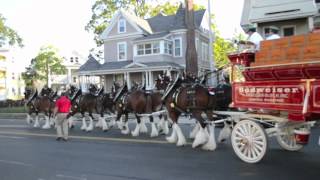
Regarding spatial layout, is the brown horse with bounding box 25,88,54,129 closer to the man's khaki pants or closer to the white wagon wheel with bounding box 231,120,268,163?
the man's khaki pants

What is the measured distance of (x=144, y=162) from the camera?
404 inches

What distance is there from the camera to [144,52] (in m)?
42.6

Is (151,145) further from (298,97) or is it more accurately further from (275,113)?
(298,97)

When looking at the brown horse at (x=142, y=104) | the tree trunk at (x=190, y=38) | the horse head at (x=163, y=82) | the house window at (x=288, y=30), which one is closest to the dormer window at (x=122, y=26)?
the tree trunk at (x=190, y=38)

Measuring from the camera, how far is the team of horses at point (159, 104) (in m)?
11.8

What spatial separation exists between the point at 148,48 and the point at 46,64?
39.3 meters

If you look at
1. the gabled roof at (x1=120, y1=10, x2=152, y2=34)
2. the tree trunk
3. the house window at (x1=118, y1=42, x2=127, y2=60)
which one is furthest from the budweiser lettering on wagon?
the house window at (x1=118, y1=42, x2=127, y2=60)

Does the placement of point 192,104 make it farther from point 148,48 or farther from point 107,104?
point 148,48

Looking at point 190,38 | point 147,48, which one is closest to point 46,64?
point 147,48

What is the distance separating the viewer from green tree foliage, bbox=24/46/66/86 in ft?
252

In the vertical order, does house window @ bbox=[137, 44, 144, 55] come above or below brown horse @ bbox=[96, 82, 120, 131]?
above

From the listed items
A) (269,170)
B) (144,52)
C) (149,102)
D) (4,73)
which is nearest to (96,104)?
(149,102)

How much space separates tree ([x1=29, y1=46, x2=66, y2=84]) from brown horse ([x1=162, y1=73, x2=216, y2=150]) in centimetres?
6657

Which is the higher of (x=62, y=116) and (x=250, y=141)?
(x=62, y=116)
